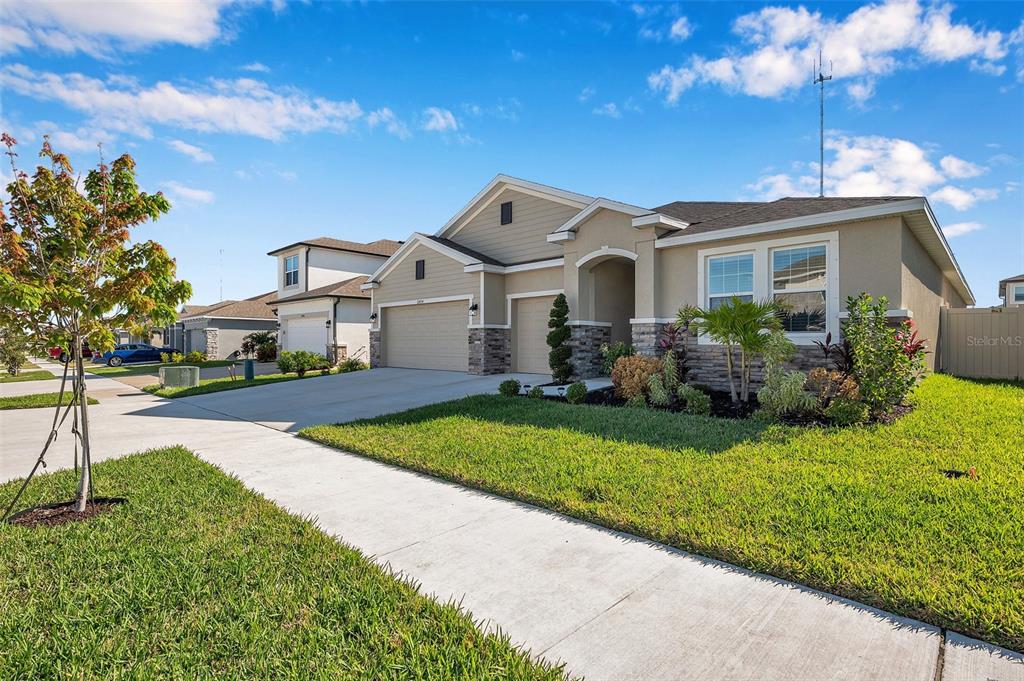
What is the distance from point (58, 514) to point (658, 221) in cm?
1056

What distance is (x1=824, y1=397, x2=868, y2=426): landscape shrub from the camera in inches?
259

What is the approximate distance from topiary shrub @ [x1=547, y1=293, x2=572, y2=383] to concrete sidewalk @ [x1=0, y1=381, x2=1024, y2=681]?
790cm

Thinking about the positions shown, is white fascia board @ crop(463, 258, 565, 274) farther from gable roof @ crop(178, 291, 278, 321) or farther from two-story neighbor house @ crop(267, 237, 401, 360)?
gable roof @ crop(178, 291, 278, 321)

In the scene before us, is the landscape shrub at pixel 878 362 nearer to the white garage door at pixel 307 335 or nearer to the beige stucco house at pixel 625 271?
the beige stucco house at pixel 625 271

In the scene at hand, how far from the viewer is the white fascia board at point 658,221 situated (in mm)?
10828

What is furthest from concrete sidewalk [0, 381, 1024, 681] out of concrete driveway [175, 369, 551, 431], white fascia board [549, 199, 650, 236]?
white fascia board [549, 199, 650, 236]

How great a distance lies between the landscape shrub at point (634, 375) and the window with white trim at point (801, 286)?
101 inches

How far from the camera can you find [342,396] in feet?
38.5

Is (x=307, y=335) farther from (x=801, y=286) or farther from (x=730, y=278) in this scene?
(x=801, y=286)

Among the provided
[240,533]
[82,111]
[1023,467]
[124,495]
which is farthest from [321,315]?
[1023,467]

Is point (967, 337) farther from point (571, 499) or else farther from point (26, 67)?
point (26, 67)

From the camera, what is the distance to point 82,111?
24.1 feet

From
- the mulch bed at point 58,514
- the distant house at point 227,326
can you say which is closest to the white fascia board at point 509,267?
the mulch bed at point 58,514

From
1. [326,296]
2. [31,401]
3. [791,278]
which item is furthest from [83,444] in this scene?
[326,296]
